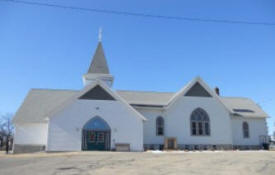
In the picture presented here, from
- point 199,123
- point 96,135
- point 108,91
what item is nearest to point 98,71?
point 108,91

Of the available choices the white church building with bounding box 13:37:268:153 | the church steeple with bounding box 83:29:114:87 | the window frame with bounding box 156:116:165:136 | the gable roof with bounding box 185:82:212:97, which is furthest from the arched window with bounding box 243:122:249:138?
the church steeple with bounding box 83:29:114:87

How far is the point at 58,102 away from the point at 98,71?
688cm

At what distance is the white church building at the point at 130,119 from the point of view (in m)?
22.9

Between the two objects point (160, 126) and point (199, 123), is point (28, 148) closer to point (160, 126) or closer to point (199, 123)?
point (160, 126)

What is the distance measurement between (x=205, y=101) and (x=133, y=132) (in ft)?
32.5

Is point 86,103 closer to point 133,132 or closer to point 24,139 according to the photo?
point 133,132

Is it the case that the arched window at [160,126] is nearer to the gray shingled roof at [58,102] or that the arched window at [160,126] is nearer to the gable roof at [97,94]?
the gray shingled roof at [58,102]

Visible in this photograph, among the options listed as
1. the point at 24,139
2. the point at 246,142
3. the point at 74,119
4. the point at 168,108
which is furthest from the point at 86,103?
the point at 246,142

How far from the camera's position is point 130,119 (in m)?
24.0

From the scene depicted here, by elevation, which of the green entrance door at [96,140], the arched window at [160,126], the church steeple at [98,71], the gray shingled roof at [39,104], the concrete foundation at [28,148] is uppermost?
the church steeple at [98,71]

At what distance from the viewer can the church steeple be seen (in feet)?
107

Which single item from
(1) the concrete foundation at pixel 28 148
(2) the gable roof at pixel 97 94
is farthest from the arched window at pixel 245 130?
(1) the concrete foundation at pixel 28 148

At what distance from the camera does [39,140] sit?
24.8 meters

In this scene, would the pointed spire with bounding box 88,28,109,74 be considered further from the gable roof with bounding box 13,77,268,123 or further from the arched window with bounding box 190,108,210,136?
the arched window with bounding box 190,108,210,136
